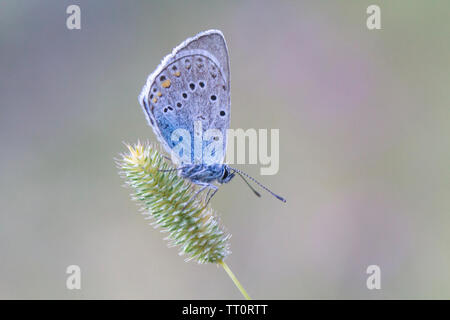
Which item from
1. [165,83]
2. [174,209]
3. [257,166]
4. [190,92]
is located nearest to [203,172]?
[174,209]

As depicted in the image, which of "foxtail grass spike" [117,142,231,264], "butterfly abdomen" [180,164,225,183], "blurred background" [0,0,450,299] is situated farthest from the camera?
"blurred background" [0,0,450,299]

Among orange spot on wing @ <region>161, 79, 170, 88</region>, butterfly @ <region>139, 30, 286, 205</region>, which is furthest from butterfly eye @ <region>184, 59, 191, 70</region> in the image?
orange spot on wing @ <region>161, 79, 170, 88</region>

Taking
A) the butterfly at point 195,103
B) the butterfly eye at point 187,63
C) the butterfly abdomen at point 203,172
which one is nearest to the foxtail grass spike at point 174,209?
the butterfly abdomen at point 203,172

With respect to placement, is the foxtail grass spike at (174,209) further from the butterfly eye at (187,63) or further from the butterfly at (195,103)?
the butterfly eye at (187,63)

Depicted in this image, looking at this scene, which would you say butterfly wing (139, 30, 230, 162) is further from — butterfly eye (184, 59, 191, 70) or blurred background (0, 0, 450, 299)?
blurred background (0, 0, 450, 299)

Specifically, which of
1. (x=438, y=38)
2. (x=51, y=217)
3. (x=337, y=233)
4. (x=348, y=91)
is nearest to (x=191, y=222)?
(x=337, y=233)

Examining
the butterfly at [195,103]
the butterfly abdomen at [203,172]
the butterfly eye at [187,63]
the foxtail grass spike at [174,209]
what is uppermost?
the butterfly eye at [187,63]

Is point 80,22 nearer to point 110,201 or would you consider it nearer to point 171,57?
point 110,201
